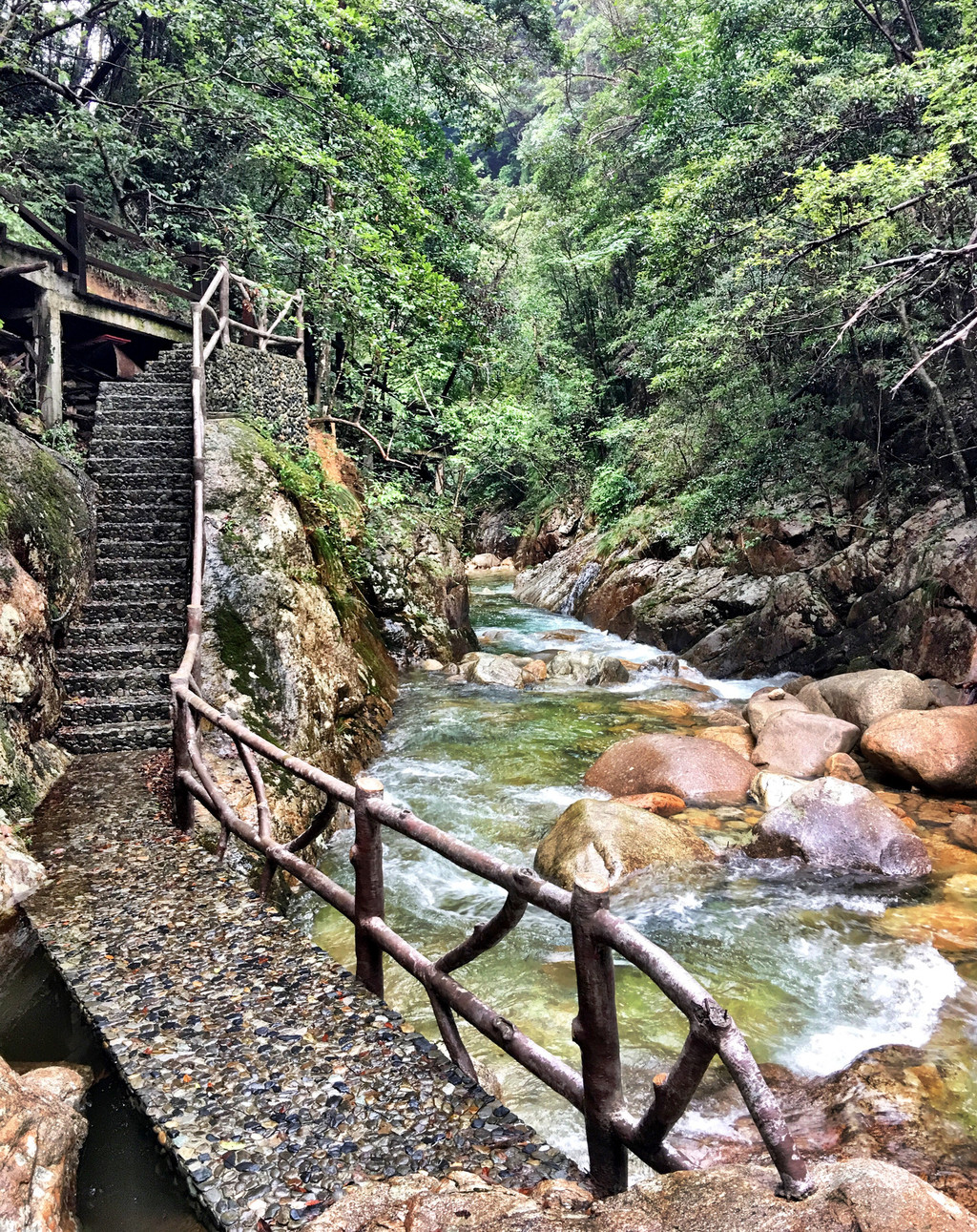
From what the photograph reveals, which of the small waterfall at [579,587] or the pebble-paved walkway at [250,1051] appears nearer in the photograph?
the pebble-paved walkway at [250,1051]

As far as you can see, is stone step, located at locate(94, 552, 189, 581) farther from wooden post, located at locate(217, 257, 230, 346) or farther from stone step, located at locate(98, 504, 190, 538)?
wooden post, located at locate(217, 257, 230, 346)

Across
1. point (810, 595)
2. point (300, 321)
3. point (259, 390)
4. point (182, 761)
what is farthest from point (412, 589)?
point (182, 761)

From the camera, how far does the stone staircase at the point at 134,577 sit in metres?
6.28

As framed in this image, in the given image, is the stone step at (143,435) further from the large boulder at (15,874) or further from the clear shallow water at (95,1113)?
the clear shallow water at (95,1113)

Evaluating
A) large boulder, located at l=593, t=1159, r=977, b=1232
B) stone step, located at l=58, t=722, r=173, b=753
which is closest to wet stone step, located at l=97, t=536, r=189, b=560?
stone step, located at l=58, t=722, r=173, b=753

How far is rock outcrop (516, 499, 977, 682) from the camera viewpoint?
912 cm

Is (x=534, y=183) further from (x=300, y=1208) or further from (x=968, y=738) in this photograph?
(x=300, y=1208)

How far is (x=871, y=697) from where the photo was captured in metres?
8.43

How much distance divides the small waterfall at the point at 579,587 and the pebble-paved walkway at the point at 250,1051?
15.0m

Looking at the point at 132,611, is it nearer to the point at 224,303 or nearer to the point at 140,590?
the point at 140,590

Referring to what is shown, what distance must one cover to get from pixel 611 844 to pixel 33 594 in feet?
17.4

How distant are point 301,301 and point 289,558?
6297 millimetres

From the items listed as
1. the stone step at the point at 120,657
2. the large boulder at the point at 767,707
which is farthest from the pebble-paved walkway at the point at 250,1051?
the large boulder at the point at 767,707

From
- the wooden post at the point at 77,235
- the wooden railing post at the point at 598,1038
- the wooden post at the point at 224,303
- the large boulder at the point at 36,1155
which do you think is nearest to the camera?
the large boulder at the point at 36,1155
